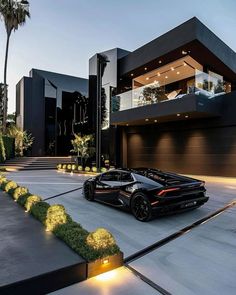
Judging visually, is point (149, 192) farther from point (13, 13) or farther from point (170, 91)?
point (13, 13)

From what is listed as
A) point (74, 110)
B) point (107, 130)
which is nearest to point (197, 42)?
point (107, 130)

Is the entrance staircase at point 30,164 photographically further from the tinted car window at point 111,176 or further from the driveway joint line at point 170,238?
the driveway joint line at point 170,238

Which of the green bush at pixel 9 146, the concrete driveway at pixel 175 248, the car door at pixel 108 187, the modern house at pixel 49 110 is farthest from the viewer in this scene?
the modern house at pixel 49 110

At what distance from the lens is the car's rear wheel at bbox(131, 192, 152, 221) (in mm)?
6013

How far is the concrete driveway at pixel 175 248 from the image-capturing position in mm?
3289

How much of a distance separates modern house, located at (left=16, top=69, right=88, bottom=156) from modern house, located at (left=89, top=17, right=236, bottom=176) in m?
7.52

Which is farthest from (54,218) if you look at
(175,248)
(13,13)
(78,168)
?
(13,13)

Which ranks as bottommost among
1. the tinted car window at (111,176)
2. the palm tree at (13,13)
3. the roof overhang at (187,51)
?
the tinted car window at (111,176)

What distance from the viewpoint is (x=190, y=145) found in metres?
16.8

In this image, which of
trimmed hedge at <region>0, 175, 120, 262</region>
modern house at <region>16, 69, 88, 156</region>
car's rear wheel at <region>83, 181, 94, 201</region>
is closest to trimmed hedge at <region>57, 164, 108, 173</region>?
car's rear wheel at <region>83, 181, 94, 201</region>

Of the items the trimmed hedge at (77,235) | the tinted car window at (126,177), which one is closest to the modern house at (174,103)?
the tinted car window at (126,177)

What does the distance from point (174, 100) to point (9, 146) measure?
1428 centimetres

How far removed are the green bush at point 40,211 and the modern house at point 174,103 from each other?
9.70 m

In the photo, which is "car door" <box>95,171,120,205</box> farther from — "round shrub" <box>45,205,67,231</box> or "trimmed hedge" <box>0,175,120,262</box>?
"round shrub" <box>45,205,67,231</box>
